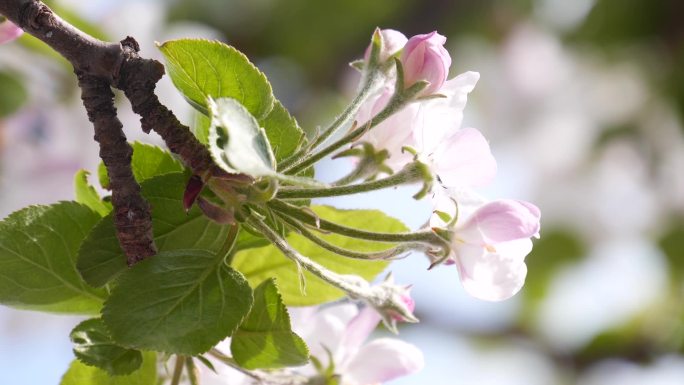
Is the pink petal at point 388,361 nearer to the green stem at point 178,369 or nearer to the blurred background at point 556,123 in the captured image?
the green stem at point 178,369

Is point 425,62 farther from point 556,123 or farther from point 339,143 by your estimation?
point 556,123

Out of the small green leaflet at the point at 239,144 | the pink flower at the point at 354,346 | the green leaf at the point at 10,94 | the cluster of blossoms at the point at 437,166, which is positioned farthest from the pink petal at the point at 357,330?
the green leaf at the point at 10,94

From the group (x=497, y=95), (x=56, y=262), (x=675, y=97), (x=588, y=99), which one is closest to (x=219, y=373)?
(x=56, y=262)

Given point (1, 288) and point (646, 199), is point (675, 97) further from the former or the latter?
point (1, 288)

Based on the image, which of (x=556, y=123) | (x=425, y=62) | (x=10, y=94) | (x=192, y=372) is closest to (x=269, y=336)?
(x=192, y=372)

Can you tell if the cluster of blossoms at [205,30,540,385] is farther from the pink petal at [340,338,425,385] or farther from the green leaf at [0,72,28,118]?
the green leaf at [0,72,28,118]
